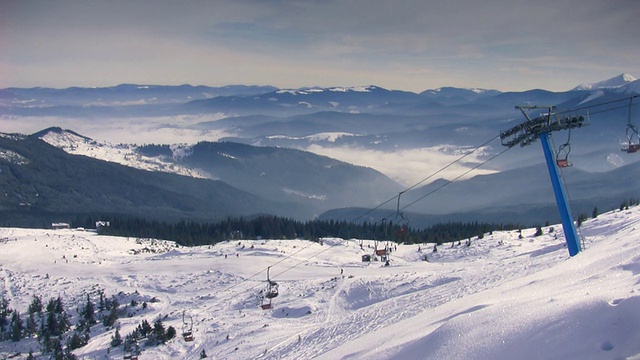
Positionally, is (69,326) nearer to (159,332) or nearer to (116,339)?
(116,339)

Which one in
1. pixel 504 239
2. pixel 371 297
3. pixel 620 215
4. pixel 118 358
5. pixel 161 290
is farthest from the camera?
pixel 504 239

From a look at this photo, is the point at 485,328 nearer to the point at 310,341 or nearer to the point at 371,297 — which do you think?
the point at 310,341

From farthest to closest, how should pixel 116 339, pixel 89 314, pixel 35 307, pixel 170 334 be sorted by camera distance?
pixel 35 307 < pixel 89 314 < pixel 116 339 < pixel 170 334

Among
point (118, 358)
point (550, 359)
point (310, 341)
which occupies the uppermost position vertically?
point (550, 359)

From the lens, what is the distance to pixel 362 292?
54.9 m

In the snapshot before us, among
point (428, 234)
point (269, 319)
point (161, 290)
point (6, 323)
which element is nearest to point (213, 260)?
point (161, 290)

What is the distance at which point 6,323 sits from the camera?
68.7 metres

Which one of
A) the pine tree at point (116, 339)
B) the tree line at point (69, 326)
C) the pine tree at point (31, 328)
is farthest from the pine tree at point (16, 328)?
Result: the pine tree at point (116, 339)

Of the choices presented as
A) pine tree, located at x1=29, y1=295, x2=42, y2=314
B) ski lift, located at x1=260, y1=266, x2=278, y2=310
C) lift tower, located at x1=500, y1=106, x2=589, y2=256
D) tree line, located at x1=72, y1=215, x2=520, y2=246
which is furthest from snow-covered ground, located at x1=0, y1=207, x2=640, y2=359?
tree line, located at x1=72, y1=215, x2=520, y2=246

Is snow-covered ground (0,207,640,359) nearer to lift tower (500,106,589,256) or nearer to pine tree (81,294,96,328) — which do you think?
lift tower (500,106,589,256)

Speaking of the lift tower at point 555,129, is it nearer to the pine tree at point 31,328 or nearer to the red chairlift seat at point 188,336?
the red chairlift seat at point 188,336

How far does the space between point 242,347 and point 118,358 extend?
709 inches

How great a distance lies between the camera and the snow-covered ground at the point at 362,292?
10.8 m

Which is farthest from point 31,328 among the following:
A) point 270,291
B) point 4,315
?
point 270,291
